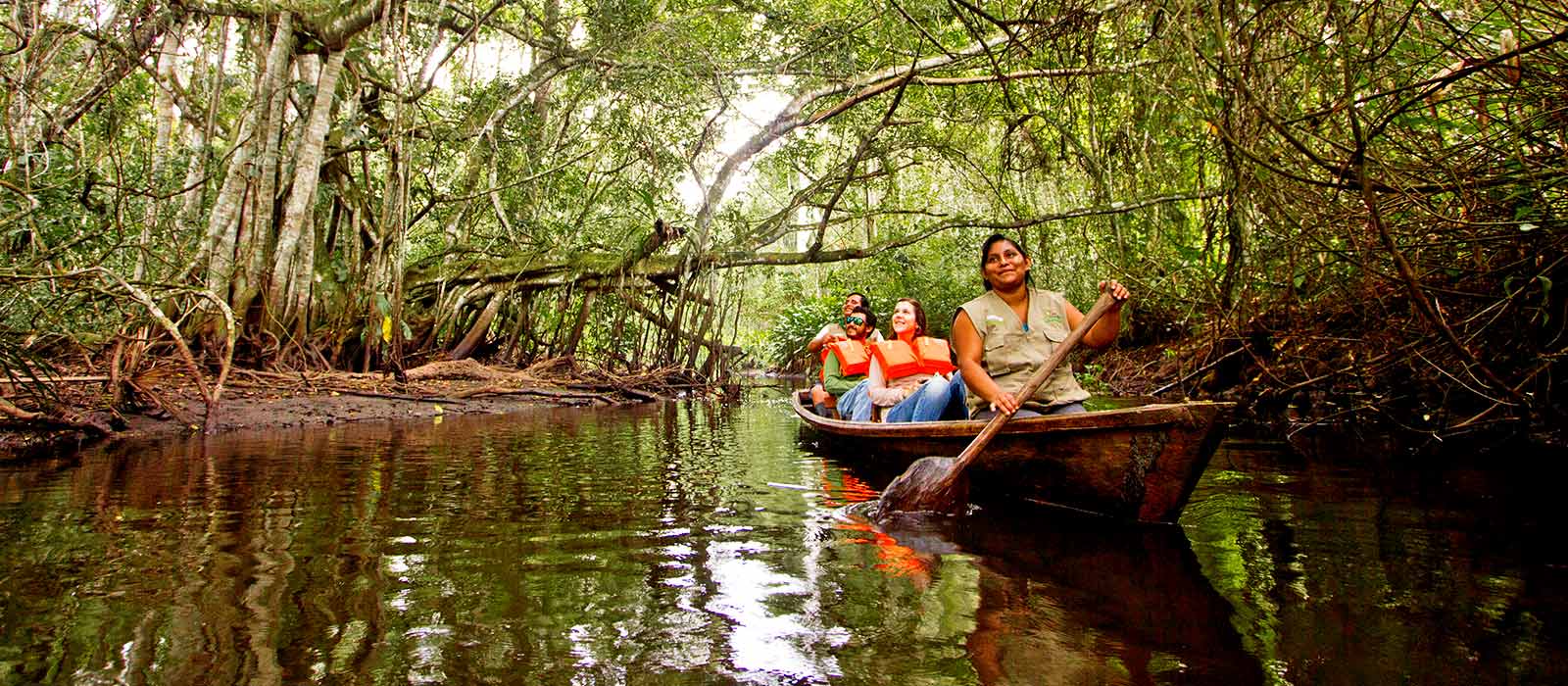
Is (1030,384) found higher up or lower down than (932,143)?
lower down

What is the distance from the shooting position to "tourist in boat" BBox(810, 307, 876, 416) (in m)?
7.56

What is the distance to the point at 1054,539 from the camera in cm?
334

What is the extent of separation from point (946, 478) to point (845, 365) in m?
3.77

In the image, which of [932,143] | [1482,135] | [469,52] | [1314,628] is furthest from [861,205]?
[1314,628]

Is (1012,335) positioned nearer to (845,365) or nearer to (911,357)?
(911,357)

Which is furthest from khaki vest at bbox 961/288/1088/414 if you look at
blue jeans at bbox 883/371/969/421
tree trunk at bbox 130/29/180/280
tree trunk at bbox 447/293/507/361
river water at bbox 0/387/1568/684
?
tree trunk at bbox 447/293/507/361

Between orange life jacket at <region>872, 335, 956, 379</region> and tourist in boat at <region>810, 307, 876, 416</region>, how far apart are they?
1087 mm

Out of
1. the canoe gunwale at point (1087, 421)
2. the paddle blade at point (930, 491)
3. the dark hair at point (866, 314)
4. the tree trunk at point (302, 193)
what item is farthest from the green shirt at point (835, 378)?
the tree trunk at point (302, 193)

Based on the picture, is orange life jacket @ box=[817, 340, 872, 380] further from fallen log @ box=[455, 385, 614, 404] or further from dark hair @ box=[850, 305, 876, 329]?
fallen log @ box=[455, 385, 614, 404]

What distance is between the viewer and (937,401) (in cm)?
529

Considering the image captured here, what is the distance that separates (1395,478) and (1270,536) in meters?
1.65

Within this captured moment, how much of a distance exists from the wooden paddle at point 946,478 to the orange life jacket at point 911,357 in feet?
6.80

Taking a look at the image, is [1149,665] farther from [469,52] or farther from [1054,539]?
[469,52]

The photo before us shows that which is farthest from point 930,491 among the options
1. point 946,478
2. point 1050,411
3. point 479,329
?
Result: point 479,329
